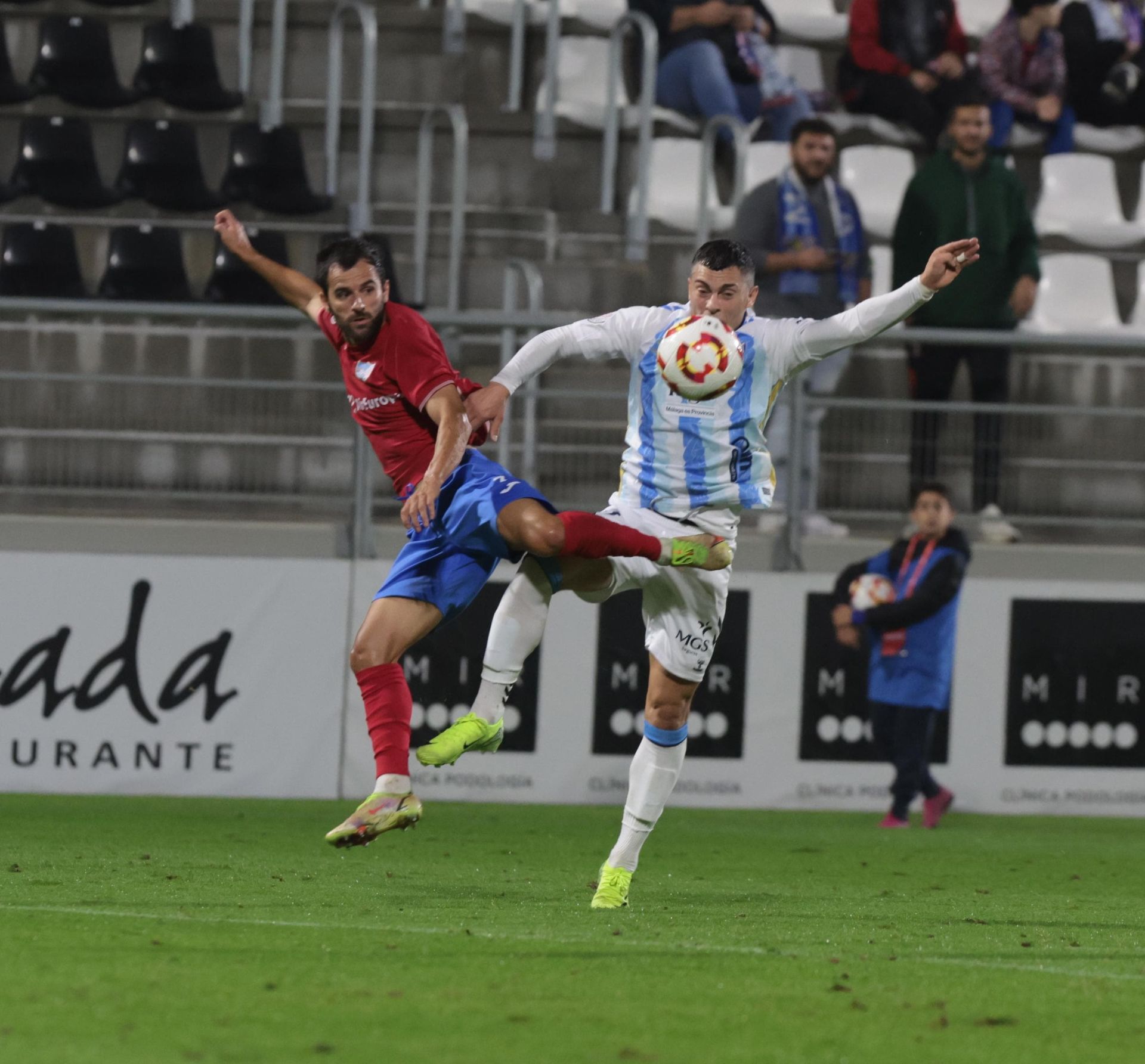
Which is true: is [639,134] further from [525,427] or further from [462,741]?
[462,741]

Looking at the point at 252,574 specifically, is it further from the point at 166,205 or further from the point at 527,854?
the point at 166,205

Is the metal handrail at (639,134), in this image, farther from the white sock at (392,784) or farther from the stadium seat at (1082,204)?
the white sock at (392,784)

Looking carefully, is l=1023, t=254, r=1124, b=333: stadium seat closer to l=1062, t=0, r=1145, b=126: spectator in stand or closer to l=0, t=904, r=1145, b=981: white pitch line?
l=1062, t=0, r=1145, b=126: spectator in stand

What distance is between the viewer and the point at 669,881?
8055 mm

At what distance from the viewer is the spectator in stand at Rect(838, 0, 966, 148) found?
1455 cm

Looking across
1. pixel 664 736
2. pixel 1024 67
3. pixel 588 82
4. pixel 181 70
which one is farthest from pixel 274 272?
pixel 1024 67

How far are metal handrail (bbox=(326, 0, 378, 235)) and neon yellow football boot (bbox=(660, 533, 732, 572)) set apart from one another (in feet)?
20.7

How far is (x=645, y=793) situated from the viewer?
707 cm

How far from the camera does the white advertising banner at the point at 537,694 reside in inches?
410

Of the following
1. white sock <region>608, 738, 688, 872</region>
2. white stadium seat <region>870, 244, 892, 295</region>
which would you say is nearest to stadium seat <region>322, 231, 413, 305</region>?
white stadium seat <region>870, 244, 892, 295</region>

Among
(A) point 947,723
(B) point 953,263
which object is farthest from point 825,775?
(B) point 953,263

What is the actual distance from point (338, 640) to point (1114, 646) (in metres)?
4.14

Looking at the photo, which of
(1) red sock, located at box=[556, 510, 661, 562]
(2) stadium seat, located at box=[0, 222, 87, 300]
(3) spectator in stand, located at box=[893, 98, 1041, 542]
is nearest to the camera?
(1) red sock, located at box=[556, 510, 661, 562]

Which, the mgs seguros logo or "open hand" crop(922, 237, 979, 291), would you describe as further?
the mgs seguros logo
